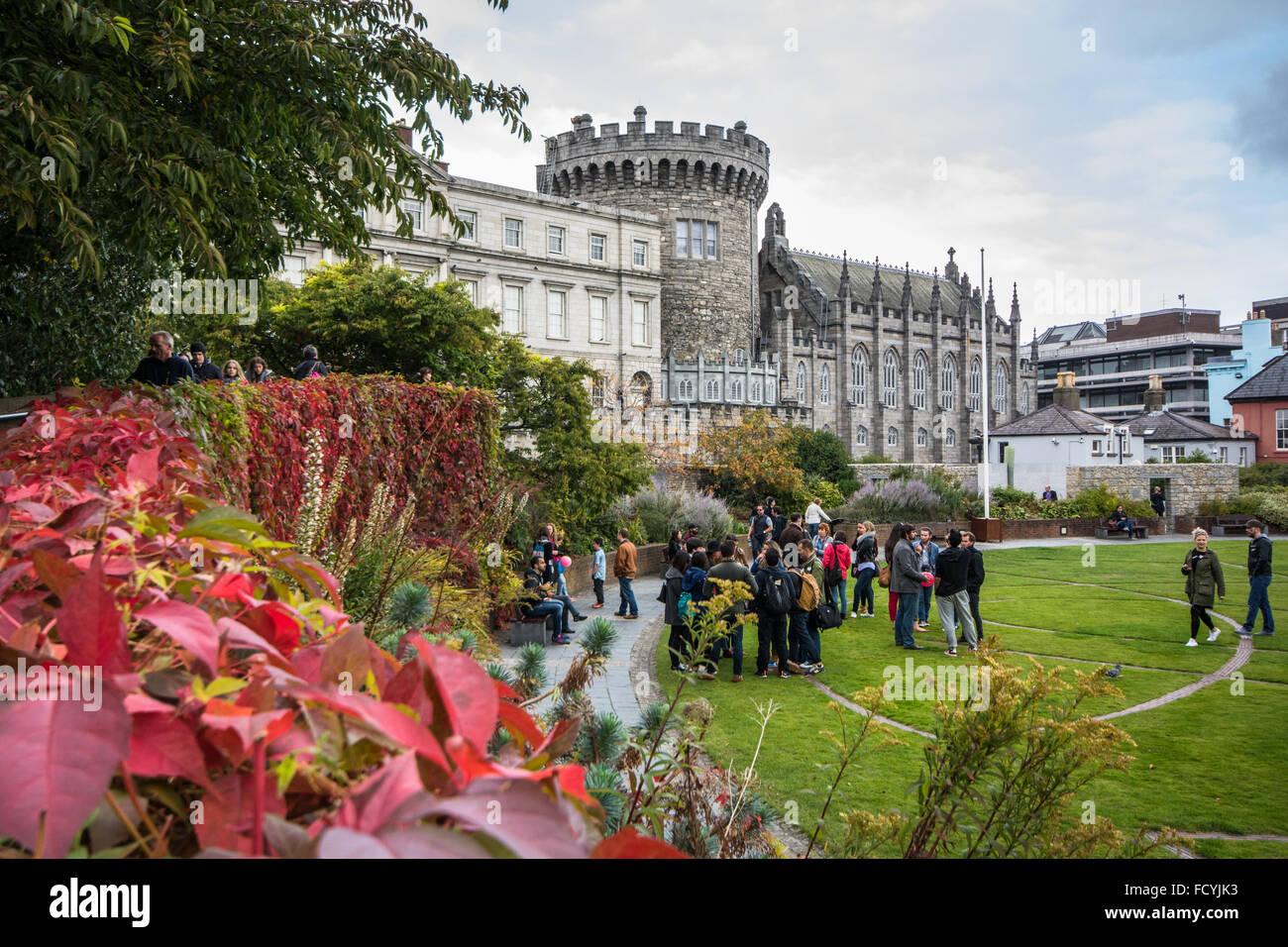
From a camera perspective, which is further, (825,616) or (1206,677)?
(825,616)

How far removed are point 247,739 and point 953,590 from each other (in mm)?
13024

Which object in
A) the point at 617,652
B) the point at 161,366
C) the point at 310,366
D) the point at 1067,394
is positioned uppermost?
the point at 1067,394

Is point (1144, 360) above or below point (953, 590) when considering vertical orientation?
above

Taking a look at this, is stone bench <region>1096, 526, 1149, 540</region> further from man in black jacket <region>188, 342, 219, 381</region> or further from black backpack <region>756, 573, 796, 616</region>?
man in black jacket <region>188, 342, 219, 381</region>

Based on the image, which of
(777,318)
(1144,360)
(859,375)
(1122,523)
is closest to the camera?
(1122,523)

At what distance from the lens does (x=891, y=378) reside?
67938 millimetres

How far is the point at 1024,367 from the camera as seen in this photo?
8150 cm

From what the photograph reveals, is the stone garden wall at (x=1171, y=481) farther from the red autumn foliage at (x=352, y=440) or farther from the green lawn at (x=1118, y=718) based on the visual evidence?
the red autumn foliage at (x=352, y=440)

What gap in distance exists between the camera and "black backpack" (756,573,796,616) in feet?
37.2

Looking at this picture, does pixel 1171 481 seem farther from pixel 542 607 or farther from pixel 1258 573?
pixel 542 607

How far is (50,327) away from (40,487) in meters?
7.44

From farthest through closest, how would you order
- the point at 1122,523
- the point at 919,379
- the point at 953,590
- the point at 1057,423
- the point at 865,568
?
the point at 919,379
the point at 1057,423
the point at 1122,523
the point at 865,568
the point at 953,590

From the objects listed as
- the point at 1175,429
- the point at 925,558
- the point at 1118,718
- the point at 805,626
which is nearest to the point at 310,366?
the point at 805,626
